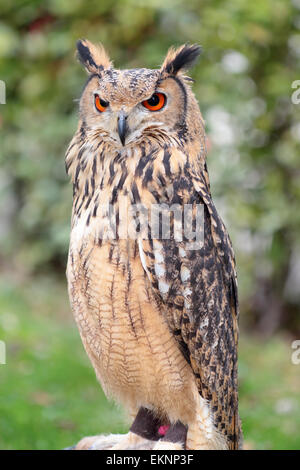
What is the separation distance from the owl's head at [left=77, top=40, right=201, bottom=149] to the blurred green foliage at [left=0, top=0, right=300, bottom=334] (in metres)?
1.90

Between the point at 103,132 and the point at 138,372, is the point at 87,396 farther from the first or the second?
the point at 103,132

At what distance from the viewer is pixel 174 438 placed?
7.97ft

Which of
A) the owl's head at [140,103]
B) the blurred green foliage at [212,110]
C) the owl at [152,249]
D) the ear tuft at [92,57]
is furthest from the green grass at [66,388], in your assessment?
the ear tuft at [92,57]

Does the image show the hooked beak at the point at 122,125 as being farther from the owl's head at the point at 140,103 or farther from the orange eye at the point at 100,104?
the orange eye at the point at 100,104

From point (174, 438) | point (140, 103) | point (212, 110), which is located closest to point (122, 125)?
point (140, 103)

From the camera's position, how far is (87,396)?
480 centimetres

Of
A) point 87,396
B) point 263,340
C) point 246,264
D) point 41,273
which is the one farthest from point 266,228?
point 41,273

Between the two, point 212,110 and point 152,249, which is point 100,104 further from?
point 212,110

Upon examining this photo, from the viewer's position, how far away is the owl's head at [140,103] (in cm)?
212

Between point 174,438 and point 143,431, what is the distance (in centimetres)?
19

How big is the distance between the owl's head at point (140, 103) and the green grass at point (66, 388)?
62.1 inches

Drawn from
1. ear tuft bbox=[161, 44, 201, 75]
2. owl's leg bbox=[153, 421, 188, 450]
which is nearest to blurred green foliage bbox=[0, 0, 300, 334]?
ear tuft bbox=[161, 44, 201, 75]

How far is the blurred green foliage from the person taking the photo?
4.37m

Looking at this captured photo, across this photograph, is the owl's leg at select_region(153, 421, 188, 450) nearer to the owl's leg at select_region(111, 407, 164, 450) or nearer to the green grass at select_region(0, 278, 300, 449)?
the owl's leg at select_region(111, 407, 164, 450)
